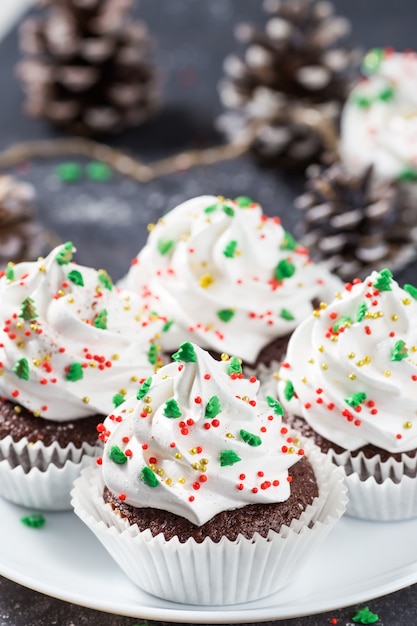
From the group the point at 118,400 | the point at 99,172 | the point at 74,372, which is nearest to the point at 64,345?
the point at 74,372

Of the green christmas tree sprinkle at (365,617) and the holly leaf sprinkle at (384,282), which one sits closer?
the green christmas tree sprinkle at (365,617)

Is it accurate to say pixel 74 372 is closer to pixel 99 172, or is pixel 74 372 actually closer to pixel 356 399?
pixel 356 399

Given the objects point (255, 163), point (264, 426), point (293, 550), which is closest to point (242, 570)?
point (293, 550)

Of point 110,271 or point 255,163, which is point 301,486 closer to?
point 110,271

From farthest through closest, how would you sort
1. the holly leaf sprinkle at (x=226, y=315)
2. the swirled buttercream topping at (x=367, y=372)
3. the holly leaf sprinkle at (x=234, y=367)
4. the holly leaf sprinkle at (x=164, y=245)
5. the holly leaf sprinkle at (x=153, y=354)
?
1. the holly leaf sprinkle at (x=164, y=245)
2. the holly leaf sprinkle at (x=226, y=315)
3. the holly leaf sprinkle at (x=153, y=354)
4. the swirled buttercream topping at (x=367, y=372)
5. the holly leaf sprinkle at (x=234, y=367)

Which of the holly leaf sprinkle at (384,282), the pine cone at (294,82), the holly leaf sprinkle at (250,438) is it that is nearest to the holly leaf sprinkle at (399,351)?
the holly leaf sprinkle at (384,282)

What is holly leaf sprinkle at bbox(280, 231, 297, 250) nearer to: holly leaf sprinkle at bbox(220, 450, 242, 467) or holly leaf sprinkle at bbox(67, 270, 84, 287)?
holly leaf sprinkle at bbox(67, 270, 84, 287)

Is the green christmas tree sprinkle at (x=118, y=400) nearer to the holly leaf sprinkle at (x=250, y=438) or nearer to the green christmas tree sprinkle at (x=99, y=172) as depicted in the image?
the holly leaf sprinkle at (x=250, y=438)

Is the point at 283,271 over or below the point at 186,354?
below
